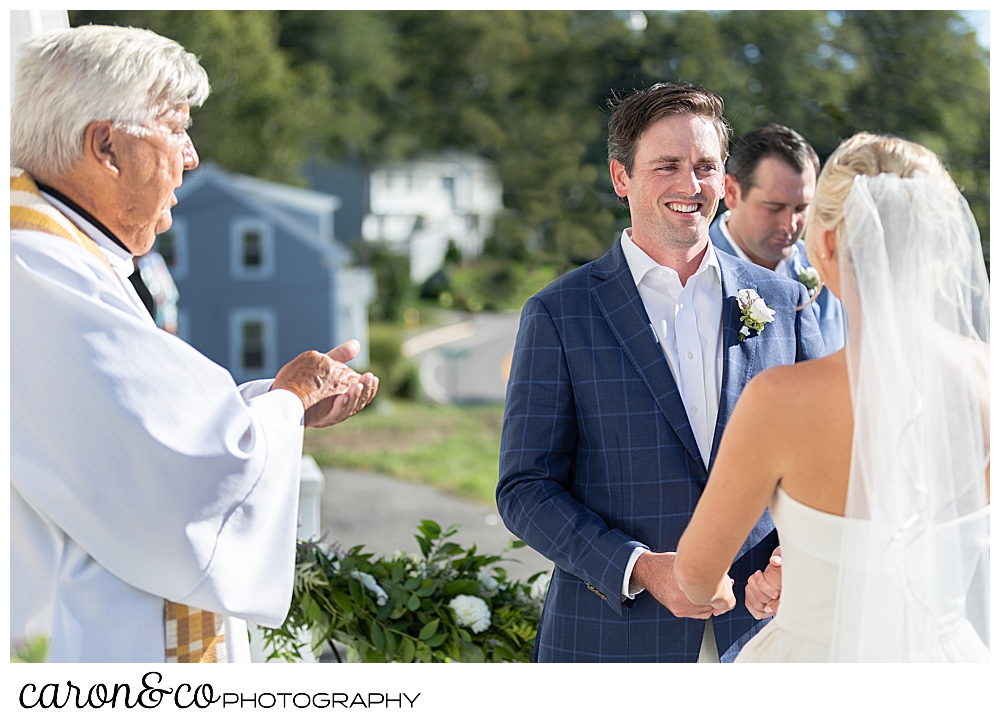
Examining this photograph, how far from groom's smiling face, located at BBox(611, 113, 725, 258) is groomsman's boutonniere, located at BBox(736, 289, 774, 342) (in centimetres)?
19

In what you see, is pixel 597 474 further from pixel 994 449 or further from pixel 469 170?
pixel 469 170

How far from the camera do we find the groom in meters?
2.18

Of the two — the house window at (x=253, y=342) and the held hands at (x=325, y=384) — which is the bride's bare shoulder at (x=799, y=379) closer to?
the held hands at (x=325, y=384)

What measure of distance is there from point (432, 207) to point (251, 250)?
11670 mm

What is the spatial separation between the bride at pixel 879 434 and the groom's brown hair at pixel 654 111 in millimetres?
547

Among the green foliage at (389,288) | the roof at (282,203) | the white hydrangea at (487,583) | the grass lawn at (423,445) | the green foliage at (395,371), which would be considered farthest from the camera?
the green foliage at (389,288)

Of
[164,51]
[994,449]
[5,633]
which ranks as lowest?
[5,633]

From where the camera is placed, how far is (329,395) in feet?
7.04

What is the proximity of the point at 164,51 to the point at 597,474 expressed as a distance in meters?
1.30

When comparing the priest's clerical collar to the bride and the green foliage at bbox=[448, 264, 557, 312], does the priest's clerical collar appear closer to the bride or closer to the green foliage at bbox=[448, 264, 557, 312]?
the bride

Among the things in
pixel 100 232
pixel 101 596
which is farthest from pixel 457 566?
pixel 100 232

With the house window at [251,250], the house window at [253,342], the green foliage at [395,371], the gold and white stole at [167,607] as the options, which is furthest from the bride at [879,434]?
the house window at [253,342]

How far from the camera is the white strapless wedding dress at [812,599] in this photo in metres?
1.75

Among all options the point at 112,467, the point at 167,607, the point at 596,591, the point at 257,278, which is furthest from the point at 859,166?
the point at 257,278
